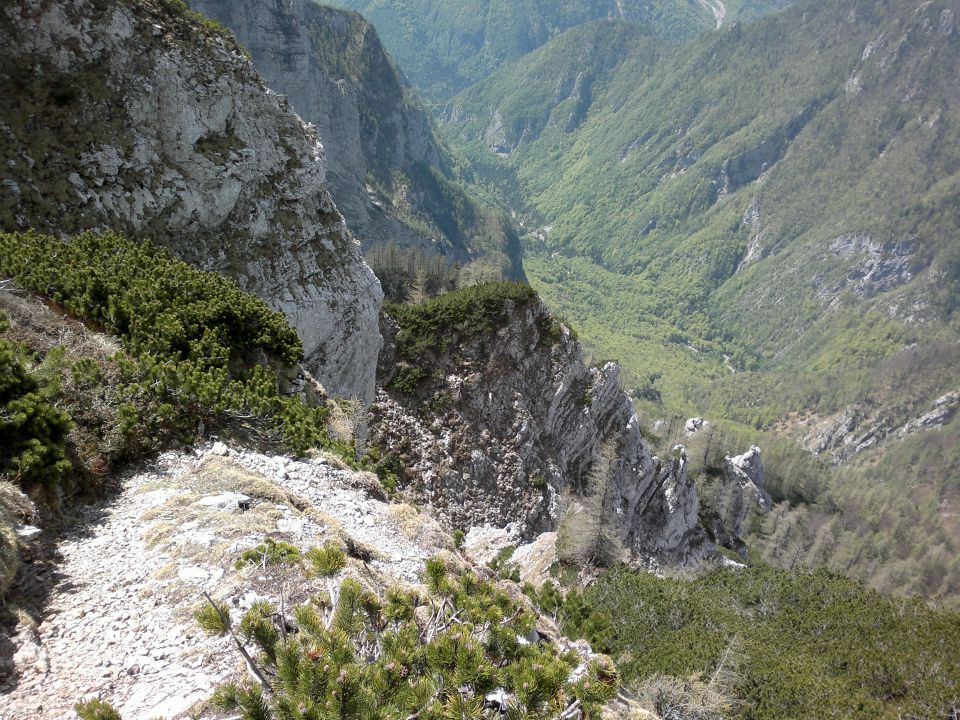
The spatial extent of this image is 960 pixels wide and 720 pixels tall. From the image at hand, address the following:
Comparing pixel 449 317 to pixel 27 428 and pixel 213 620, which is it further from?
pixel 213 620

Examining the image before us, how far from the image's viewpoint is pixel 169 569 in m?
8.58

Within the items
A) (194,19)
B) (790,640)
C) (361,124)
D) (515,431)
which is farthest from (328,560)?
(361,124)

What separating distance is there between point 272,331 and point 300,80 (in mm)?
101683

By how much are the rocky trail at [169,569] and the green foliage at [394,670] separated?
1.19 meters

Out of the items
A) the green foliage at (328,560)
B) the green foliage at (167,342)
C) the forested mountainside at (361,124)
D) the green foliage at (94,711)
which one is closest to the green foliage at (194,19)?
the green foliage at (167,342)

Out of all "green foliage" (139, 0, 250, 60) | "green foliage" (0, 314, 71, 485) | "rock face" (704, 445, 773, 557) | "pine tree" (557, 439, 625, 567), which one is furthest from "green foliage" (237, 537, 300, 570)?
"rock face" (704, 445, 773, 557)

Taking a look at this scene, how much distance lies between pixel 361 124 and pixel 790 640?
153344 millimetres

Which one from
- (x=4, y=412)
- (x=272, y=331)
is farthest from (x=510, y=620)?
(x=272, y=331)

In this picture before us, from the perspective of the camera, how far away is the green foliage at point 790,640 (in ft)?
60.0

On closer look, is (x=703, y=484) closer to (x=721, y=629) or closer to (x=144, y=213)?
(x=721, y=629)

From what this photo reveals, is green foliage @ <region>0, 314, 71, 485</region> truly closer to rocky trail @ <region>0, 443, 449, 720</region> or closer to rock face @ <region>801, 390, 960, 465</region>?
rocky trail @ <region>0, 443, 449, 720</region>

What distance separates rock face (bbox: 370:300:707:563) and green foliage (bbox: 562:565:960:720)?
33.4 feet

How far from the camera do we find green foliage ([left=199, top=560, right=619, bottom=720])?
193 inches

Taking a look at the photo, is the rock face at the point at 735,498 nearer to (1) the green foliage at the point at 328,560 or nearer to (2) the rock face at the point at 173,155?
(2) the rock face at the point at 173,155
